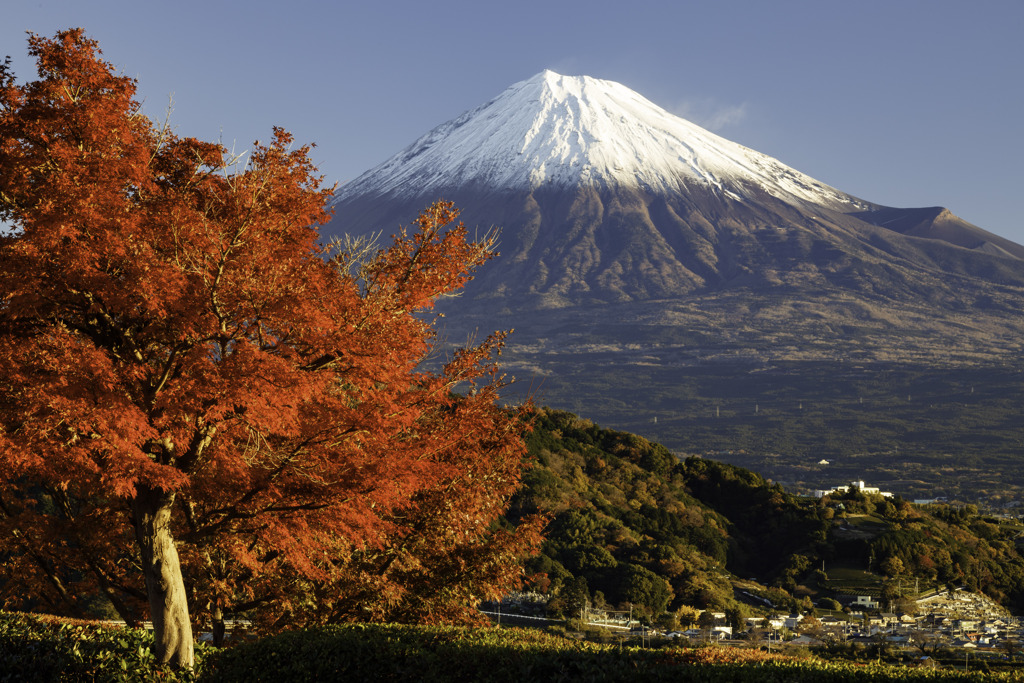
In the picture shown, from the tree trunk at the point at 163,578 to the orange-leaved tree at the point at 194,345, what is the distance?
0.02 m

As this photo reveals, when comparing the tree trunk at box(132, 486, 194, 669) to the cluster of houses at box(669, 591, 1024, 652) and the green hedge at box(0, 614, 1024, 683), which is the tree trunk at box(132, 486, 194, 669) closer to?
the green hedge at box(0, 614, 1024, 683)

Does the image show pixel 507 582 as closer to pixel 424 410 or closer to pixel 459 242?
pixel 424 410

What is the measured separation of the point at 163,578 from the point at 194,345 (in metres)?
2.98

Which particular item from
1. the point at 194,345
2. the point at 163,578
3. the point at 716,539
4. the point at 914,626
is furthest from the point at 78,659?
the point at 716,539

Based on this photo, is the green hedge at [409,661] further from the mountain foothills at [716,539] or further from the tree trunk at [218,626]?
the mountain foothills at [716,539]

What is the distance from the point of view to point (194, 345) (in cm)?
1141

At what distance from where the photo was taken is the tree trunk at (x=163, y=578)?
11938 millimetres

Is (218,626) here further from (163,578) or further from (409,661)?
(409,661)

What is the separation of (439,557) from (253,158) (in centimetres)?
649

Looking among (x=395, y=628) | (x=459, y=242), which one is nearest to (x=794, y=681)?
(x=395, y=628)

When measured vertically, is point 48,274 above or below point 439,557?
above

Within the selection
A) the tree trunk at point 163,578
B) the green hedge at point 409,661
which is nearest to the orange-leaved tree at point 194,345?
the tree trunk at point 163,578

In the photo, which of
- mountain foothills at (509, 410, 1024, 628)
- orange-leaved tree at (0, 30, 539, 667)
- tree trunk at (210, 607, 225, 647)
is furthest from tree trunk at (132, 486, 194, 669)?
mountain foothills at (509, 410, 1024, 628)

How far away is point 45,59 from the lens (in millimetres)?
11742
